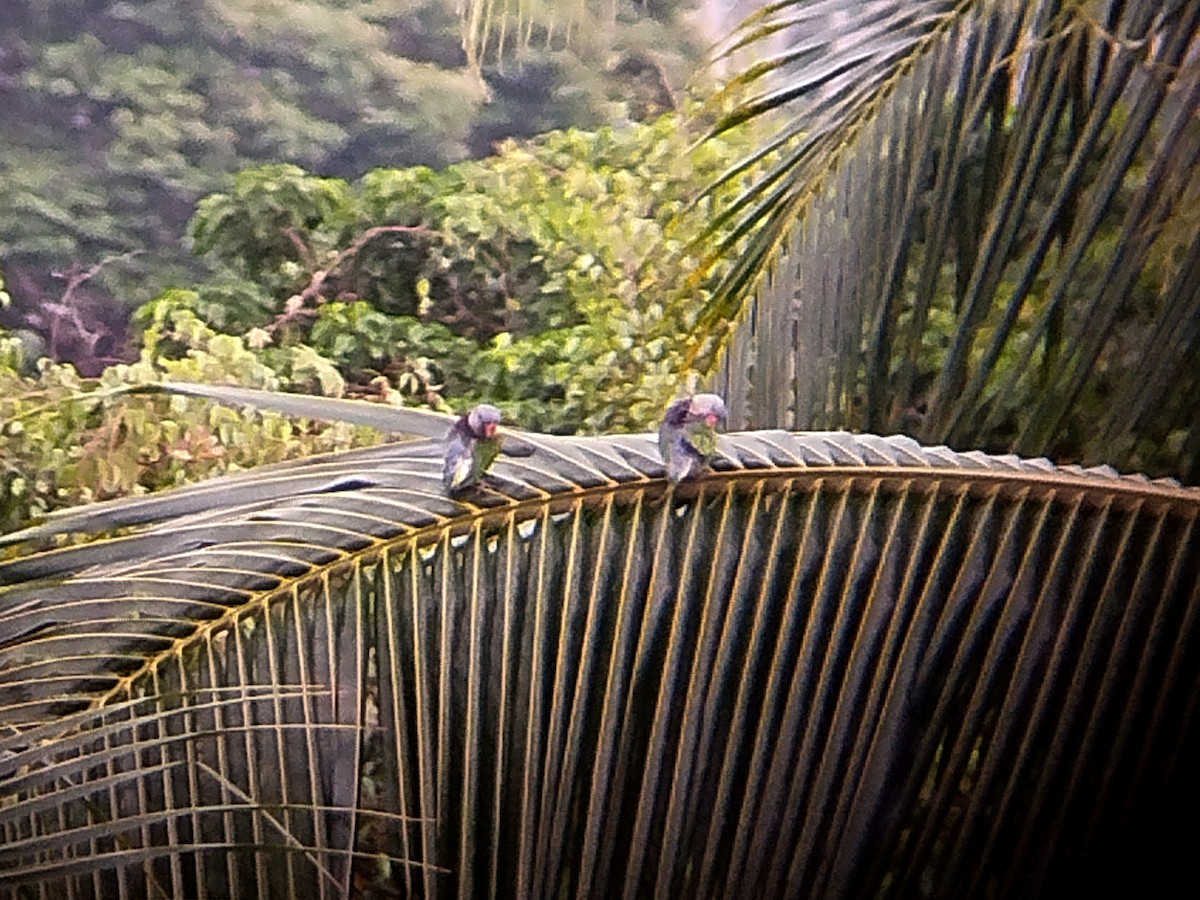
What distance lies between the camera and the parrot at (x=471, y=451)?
60 cm

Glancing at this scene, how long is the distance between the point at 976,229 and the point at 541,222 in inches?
13.5

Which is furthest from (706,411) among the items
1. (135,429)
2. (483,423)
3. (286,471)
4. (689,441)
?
(135,429)

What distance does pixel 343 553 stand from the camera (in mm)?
578

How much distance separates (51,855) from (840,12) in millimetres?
768

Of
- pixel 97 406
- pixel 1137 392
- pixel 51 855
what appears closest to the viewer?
pixel 51 855

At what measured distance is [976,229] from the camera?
0.78 m

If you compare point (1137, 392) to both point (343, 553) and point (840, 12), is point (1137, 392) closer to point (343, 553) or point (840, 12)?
point (840, 12)

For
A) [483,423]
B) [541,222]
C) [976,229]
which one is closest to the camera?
[483,423]

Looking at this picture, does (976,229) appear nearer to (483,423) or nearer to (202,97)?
(483,423)

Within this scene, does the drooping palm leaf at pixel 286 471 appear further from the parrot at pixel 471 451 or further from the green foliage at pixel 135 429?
the green foliage at pixel 135 429

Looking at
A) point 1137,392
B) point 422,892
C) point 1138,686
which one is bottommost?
point 422,892

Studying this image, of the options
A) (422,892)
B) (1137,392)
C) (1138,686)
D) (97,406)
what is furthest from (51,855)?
(1137,392)

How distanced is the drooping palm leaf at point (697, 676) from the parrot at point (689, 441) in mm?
11

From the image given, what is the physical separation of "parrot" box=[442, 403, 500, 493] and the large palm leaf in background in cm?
31
